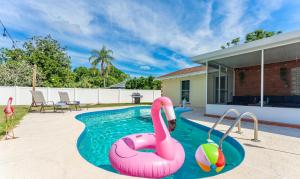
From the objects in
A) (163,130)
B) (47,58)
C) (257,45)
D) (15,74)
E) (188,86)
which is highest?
(47,58)

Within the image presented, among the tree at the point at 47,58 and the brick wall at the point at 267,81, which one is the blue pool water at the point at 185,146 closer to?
the brick wall at the point at 267,81

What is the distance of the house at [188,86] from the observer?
45.8ft

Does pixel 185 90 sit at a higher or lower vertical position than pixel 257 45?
lower

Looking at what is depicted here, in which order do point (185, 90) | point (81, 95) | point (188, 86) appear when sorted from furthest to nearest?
point (81, 95)
point (185, 90)
point (188, 86)

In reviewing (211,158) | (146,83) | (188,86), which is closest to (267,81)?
(188,86)

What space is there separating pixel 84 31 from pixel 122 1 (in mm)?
8649

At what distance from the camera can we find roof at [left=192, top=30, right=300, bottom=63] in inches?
217

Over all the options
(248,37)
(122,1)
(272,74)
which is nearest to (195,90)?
(272,74)

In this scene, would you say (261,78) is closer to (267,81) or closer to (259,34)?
(267,81)

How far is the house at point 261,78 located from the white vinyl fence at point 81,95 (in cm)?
927

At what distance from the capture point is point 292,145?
3752 mm

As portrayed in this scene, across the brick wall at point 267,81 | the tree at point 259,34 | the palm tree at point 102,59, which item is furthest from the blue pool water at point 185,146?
the palm tree at point 102,59

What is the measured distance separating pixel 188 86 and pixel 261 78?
8881 millimetres

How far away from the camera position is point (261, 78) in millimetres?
6289
